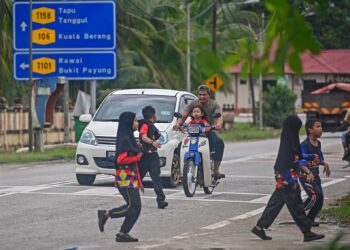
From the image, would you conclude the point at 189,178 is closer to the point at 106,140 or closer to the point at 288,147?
the point at 106,140

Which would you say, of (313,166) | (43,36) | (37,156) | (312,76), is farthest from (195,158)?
(312,76)

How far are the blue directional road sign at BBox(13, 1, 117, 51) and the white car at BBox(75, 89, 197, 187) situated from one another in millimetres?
11997

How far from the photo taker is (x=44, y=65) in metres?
31.3

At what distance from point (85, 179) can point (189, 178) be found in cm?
300

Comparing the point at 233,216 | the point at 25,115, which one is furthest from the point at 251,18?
the point at 233,216

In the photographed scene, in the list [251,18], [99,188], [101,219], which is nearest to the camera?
[101,219]

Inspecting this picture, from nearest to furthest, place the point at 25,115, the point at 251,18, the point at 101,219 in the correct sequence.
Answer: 1. the point at 101,219
2. the point at 25,115
3. the point at 251,18

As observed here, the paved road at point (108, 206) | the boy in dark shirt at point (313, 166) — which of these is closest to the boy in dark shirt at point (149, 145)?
the paved road at point (108, 206)

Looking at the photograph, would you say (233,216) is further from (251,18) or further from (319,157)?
(251,18)

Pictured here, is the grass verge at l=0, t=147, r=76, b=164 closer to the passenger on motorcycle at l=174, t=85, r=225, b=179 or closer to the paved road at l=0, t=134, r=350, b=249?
the paved road at l=0, t=134, r=350, b=249

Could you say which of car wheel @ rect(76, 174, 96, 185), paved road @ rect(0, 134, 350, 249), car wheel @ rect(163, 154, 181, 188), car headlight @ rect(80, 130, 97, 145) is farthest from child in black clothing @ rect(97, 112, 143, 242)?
car wheel @ rect(76, 174, 96, 185)

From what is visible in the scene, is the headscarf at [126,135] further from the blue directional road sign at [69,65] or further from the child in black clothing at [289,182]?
the blue directional road sign at [69,65]

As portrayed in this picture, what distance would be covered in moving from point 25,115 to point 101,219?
24.9 metres

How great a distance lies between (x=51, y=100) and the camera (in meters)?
33.7
